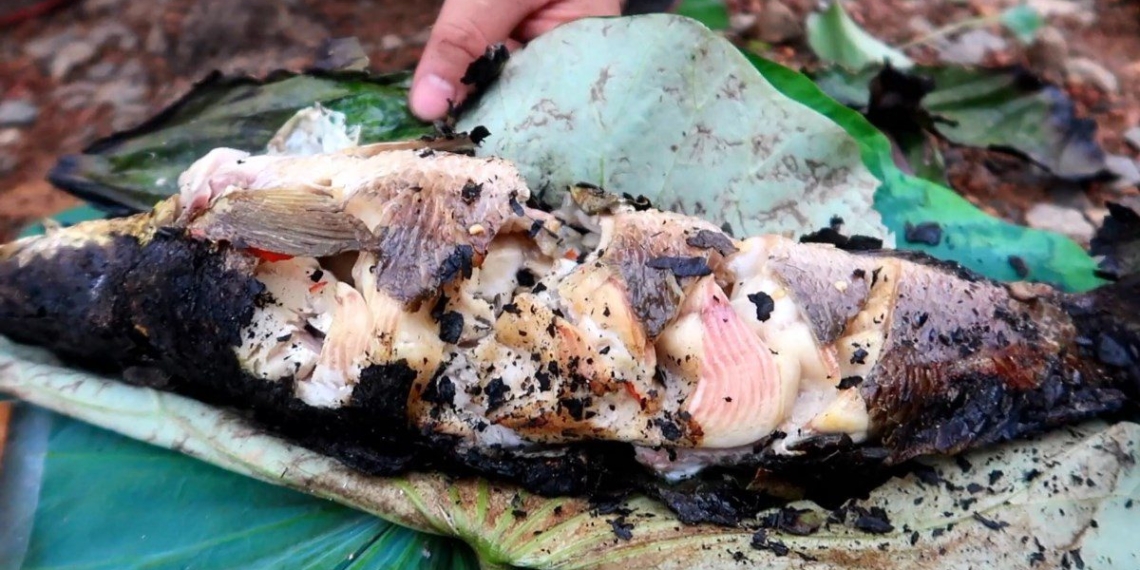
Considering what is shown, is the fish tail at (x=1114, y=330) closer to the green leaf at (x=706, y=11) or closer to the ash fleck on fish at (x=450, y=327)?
the ash fleck on fish at (x=450, y=327)

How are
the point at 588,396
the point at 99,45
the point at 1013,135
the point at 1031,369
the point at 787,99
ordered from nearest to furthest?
the point at 588,396
the point at 1031,369
the point at 787,99
the point at 1013,135
the point at 99,45

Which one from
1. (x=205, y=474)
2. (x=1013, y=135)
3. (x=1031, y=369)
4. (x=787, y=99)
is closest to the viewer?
(x=1031, y=369)

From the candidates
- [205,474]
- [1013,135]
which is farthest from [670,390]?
[1013,135]

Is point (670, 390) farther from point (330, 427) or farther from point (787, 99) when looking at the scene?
point (787, 99)

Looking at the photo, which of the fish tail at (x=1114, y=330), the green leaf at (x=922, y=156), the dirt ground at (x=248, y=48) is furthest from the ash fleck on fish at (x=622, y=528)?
the dirt ground at (x=248, y=48)

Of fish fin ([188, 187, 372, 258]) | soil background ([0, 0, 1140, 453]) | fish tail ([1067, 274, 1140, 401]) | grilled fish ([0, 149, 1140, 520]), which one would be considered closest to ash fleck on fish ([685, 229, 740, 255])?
grilled fish ([0, 149, 1140, 520])

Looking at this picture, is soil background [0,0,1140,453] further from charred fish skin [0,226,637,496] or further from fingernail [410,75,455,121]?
charred fish skin [0,226,637,496]
